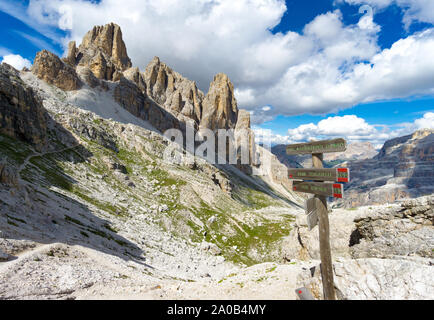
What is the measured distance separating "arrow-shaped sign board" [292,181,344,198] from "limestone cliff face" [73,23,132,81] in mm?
178855

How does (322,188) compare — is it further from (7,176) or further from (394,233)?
(7,176)

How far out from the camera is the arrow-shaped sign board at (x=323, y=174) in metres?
10.4

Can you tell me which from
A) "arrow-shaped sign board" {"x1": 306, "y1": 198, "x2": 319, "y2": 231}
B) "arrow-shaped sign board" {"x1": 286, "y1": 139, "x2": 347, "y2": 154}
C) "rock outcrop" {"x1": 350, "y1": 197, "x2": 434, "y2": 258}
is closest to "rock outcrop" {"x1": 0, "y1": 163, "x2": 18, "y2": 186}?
"arrow-shaped sign board" {"x1": 286, "y1": 139, "x2": 347, "y2": 154}

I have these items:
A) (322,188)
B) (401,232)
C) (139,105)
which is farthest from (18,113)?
(139,105)

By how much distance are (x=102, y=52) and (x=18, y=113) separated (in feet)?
485

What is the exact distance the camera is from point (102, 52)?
174m

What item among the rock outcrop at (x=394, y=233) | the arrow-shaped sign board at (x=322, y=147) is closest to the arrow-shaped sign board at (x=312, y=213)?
the arrow-shaped sign board at (x=322, y=147)

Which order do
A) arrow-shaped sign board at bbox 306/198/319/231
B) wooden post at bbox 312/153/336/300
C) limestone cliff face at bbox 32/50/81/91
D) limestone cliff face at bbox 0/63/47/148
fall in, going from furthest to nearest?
limestone cliff face at bbox 32/50/81/91
limestone cliff face at bbox 0/63/47/148
arrow-shaped sign board at bbox 306/198/319/231
wooden post at bbox 312/153/336/300

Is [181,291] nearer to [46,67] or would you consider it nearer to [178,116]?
[46,67]

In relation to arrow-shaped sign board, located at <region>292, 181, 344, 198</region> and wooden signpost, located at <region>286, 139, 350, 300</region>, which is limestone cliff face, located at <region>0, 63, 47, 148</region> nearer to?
arrow-shaped sign board, located at <region>292, 181, 344, 198</region>

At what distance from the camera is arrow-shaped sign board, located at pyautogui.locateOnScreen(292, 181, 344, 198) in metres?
10.1

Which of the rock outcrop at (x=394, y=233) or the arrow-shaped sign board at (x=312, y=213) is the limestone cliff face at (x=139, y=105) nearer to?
the rock outcrop at (x=394, y=233)

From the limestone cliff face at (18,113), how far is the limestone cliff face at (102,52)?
110027 mm

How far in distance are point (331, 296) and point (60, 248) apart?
20990 mm
